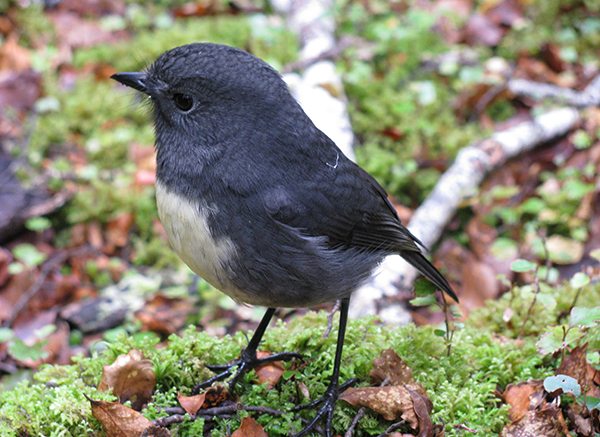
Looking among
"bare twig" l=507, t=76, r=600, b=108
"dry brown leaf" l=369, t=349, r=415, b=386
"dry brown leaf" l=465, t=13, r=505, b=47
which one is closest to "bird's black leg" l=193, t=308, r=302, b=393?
"dry brown leaf" l=369, t=349, r=415, b=386

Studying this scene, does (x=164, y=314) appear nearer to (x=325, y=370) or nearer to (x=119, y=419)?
(x=325, y=370)

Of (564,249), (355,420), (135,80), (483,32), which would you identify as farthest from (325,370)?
(483,32)

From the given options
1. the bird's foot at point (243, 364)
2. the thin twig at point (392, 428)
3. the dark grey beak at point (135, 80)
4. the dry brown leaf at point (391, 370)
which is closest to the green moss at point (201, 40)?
the dark grey beak at point (135, 80)

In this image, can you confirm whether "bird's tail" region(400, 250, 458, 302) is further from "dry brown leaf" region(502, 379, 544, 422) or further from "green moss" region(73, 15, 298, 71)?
"green moss" region(73, 15, 298, 71)

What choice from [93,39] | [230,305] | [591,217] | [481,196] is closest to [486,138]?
[481,196]

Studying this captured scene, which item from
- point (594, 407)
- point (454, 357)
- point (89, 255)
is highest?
point (89, 255)

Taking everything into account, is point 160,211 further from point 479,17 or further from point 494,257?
point 479,17
